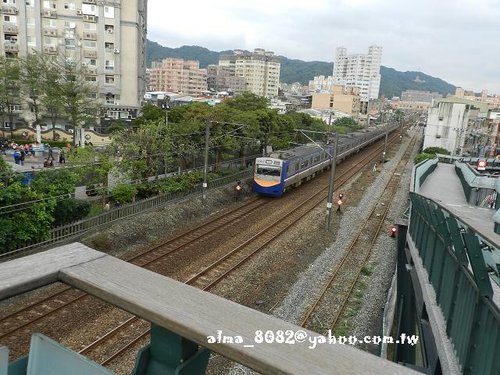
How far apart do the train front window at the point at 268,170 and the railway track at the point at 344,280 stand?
5759mm

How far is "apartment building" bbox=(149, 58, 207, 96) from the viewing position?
15062 centimetres

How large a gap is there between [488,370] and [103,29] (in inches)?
2065

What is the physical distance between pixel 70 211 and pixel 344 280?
1039 centimetres

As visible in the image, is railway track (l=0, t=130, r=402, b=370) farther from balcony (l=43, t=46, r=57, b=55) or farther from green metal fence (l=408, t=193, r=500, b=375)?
balcony (l=43, t=46, r=57, b=55)

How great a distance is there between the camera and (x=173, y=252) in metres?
14.8

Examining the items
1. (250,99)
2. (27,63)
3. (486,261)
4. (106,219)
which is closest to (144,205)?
(106,219)

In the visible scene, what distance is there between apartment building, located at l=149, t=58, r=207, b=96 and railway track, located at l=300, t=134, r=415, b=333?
136 m

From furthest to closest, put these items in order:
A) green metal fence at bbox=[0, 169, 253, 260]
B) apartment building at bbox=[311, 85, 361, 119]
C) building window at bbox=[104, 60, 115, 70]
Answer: apartment building at bbox=[311, 85, 361, 119] < building window at bbox=[104, 60, 115, 70] < green metal fence at bbox=[0, 169, 253, 260]

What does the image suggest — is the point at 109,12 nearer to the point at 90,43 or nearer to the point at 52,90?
the point at 90,43

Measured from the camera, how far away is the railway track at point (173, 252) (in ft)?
30.6

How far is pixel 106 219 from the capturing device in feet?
53.9

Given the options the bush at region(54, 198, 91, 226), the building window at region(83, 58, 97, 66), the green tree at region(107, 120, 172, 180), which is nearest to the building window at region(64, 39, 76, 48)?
the building window at region(83, 58, 97, 66)

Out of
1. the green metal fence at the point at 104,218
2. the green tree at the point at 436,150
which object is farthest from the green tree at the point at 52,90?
the green tree at the point at 436,150

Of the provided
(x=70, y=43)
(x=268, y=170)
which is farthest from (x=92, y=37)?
(x=268, y=170)
